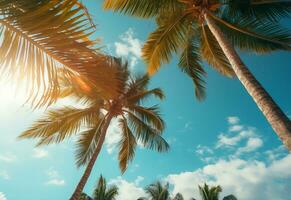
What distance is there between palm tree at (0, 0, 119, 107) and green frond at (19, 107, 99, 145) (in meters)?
9.09

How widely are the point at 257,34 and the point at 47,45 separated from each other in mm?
7540

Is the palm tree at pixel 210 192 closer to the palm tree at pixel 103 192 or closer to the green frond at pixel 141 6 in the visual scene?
the palm tree at pixel 103 192

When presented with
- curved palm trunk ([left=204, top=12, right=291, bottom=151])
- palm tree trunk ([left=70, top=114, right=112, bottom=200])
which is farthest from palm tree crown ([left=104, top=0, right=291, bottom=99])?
palm tree trunk ([left=70, top=114, right=112, bottom=200])

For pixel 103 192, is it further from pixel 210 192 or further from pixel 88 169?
pixel 88 169

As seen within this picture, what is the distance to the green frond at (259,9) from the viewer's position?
7500 mm

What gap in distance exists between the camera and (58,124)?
11141mm

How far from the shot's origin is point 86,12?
234cm

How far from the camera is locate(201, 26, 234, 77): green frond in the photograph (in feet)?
29.5

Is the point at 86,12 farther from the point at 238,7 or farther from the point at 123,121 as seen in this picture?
the point at 123,121

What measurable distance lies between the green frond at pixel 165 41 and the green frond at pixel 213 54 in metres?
0.78

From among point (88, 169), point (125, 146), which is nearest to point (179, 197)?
point (125, 146)

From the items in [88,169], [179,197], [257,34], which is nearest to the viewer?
[257,34]

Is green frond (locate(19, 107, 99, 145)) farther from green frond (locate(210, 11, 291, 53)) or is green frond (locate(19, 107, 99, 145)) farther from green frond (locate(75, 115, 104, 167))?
green frond (locate(210, 11, 291, 53))

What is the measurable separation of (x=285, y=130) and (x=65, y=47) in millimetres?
3014
